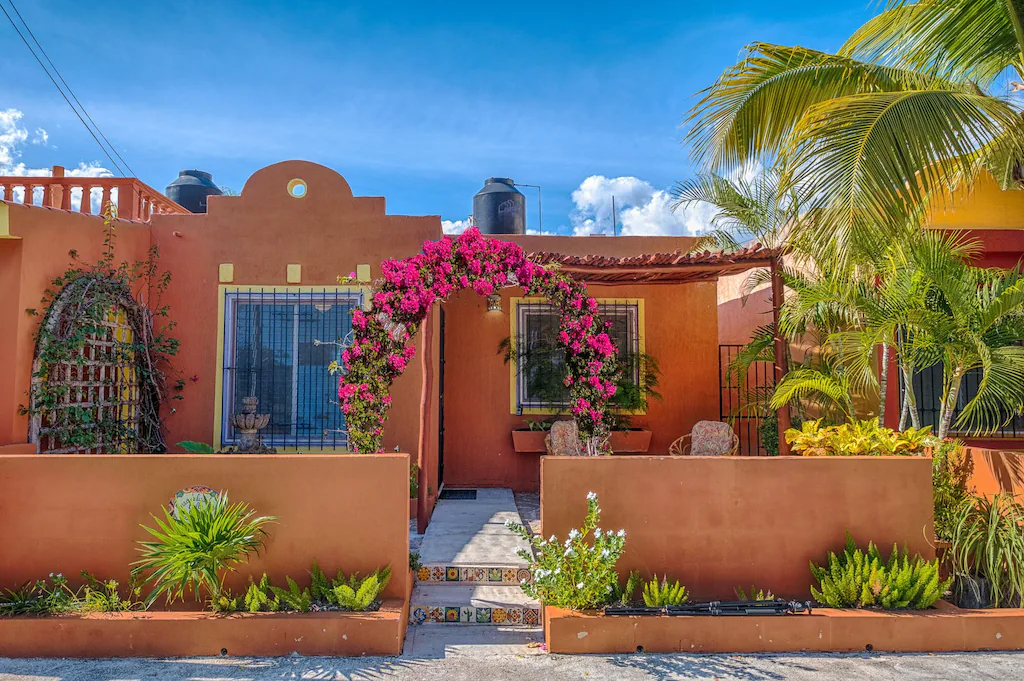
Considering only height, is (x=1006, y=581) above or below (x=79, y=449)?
below

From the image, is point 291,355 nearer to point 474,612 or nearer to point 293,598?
point 293,598

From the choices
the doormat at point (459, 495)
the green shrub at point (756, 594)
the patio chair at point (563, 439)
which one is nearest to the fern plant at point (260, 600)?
the green shrub at point (756, 594)

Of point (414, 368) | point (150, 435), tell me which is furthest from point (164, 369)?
point (414, 368)

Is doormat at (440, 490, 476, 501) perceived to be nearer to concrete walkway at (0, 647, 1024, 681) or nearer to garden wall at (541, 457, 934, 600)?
garden wall at (541, 457, 934, 600)

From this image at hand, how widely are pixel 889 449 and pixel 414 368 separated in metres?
4.85

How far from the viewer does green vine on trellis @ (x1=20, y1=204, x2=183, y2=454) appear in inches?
239

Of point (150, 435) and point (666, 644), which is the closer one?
point (666, 644)

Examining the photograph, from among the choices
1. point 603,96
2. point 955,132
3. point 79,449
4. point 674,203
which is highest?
point 603,96

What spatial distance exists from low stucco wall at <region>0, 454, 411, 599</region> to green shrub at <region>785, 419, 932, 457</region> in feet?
11.4

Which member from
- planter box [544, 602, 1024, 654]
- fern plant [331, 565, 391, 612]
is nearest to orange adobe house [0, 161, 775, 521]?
fern plant [331, 565, 391, 612]

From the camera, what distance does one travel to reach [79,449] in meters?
6.41

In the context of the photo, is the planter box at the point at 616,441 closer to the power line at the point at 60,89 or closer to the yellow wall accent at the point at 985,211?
the yellow wall accent at the point at 985,211

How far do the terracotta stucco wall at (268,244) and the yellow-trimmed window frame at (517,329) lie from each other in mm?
1751

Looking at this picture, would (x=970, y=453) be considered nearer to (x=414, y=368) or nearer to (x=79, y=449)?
(x=414, y=368)
